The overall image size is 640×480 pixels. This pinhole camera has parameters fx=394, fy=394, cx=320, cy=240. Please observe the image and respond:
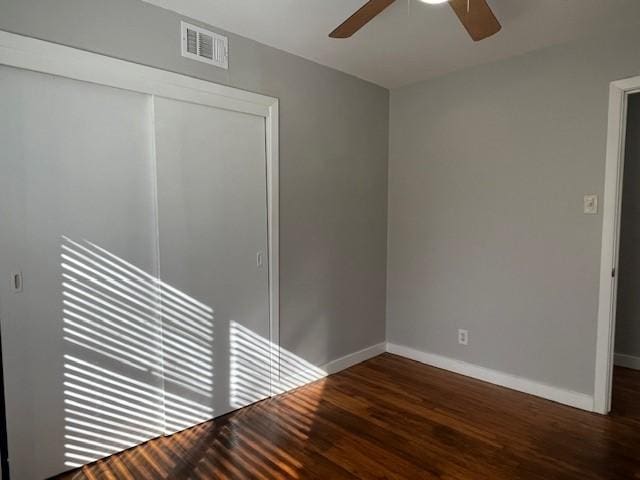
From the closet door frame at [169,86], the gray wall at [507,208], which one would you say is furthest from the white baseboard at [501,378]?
the closet door frame at [169,86]

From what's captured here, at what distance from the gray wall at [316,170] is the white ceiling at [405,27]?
174 millimetres

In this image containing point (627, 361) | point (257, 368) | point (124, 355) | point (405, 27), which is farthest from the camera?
point (627, 361)

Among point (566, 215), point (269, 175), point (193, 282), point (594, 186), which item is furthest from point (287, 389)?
point (594, 186)

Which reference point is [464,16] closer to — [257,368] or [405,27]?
[405,27]

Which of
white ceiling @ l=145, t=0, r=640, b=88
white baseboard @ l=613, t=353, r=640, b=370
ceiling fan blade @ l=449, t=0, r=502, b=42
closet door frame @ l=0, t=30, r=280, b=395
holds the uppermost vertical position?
white ceiling @ l=145, t=0, r=640, b=88

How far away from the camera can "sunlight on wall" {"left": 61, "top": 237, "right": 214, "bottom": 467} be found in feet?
6.62

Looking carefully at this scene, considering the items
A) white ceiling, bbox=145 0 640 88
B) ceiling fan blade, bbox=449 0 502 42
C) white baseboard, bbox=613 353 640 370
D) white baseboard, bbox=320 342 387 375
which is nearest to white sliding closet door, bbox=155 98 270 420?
white ceiling, bbox=145 0 640 88

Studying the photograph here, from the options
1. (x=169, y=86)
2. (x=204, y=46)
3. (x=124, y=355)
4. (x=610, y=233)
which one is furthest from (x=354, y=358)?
(x=204, y=46)

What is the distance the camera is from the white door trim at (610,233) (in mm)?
2469

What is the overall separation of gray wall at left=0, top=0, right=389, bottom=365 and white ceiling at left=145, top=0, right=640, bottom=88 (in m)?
0.17

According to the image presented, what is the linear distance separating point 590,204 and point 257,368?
2.51 metres

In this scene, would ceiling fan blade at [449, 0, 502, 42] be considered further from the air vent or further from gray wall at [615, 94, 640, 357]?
gray wall at [615, 94, 640, 357]

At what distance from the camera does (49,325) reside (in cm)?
194

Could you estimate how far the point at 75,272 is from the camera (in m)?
2.00
